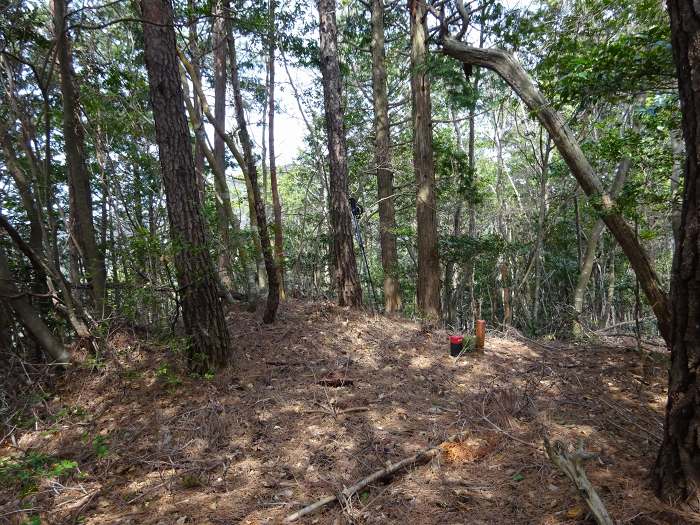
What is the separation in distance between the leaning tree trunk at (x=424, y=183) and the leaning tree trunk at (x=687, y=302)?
5781 mm

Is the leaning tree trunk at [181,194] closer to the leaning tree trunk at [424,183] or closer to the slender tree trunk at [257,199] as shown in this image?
the slender tree trunk at [257,199]

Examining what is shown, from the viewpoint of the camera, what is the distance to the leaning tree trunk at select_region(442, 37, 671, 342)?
14.2 feet

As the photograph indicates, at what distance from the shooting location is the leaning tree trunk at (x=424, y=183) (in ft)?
26.1

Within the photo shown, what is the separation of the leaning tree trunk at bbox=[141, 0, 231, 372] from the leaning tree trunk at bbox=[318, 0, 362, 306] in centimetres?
275

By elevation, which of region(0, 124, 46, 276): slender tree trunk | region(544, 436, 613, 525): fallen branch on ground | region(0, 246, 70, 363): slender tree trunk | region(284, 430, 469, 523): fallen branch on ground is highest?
region(0, 124, 46, 276): slender tree trunk

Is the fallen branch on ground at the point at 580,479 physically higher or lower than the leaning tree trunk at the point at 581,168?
lower

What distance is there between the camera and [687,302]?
2.04m

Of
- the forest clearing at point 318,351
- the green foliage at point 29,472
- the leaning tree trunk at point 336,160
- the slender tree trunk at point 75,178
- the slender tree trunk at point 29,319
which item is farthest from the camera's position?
the leaning tree trunk at point 336,160

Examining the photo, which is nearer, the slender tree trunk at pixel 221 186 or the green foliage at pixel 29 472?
the green foliage at pixel 29 472

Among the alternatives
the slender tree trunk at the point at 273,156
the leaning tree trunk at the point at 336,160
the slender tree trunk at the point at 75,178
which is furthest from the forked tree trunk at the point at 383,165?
the slender tree trunk at the point at 75,178

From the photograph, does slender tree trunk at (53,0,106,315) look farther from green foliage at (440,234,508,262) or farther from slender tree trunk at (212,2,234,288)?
green foliage at (440,234,508,262)

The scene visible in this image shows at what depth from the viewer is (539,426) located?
3.24 m

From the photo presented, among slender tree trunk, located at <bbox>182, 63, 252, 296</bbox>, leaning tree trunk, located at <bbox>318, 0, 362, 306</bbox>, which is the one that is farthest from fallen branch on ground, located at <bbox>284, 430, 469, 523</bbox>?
slender tree trunk, located at <bbox>182, 63, 252, 296</bbox>

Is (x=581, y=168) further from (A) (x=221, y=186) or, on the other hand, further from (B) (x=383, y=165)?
(A) (x=221, y=186)
